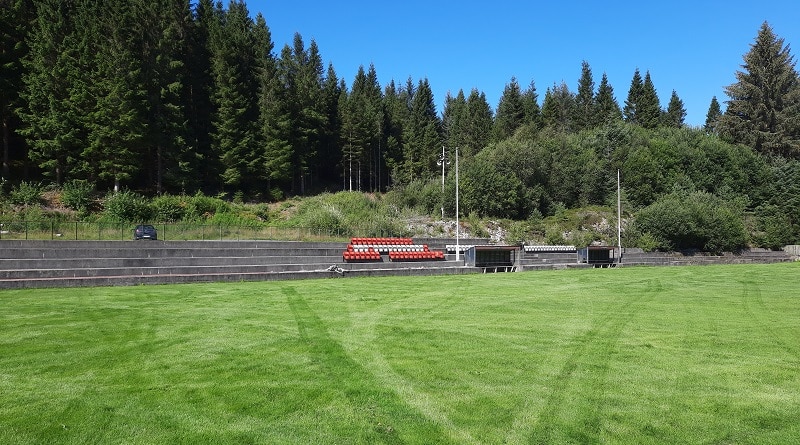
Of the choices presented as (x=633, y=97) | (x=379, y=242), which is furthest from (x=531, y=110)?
(x=379, y=242)

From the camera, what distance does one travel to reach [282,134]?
54531 mm

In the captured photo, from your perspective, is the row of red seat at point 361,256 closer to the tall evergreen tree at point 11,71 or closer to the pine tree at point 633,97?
the tall evergreen tree at point 11,71

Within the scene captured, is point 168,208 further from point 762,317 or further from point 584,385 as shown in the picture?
point 762,317

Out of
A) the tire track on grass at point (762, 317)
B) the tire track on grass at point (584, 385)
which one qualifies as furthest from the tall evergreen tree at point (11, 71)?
the tire track on grass at point (762, 317)

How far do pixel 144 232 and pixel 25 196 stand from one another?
13.7 metres

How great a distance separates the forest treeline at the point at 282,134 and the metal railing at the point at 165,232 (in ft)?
49.5

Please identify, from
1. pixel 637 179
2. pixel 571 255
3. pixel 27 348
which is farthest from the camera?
pixel 637 179

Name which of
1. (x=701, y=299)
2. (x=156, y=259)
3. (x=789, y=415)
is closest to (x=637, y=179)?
(x=701, y=299)

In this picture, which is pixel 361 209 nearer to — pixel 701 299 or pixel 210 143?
pixel 210 143

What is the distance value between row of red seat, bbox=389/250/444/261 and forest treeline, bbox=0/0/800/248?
1953 cm

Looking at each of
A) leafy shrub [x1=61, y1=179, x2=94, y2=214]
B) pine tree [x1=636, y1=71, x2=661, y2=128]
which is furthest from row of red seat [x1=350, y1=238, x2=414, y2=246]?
pine tree [x1=636, y1=71, x2=661, y2=128]

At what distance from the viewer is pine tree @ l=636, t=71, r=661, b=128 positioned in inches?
3312

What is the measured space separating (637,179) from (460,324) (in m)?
57.2

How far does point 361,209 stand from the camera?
148 ft
